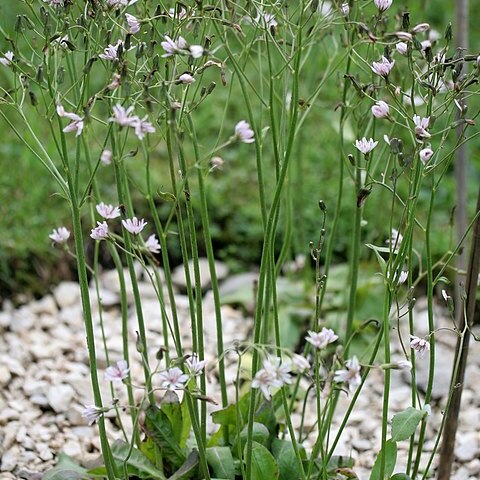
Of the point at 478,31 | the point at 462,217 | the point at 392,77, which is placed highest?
the point at 478,31

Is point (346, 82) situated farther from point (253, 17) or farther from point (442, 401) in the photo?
Result: point (442, 401)

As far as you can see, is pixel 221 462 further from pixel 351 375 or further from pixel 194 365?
pixel 351 375

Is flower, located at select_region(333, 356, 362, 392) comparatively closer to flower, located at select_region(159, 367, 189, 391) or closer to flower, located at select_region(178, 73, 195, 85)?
flower, located at select_region(159, 367, 189, 391)

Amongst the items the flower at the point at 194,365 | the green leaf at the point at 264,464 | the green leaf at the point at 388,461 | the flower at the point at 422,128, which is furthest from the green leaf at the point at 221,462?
the flower at the point at 422,128

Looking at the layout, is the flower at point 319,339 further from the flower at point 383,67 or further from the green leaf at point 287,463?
the green leaf at point 287,463

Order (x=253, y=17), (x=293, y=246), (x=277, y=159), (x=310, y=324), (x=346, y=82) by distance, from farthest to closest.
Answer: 1. (x=293, y=246)
2. (x=310, y=324)
3. (x=346, y=82)
4. (x=277, y=159)
5. (x=253, y=17)

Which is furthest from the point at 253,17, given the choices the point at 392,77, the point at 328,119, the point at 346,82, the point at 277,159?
the point at 328,119
